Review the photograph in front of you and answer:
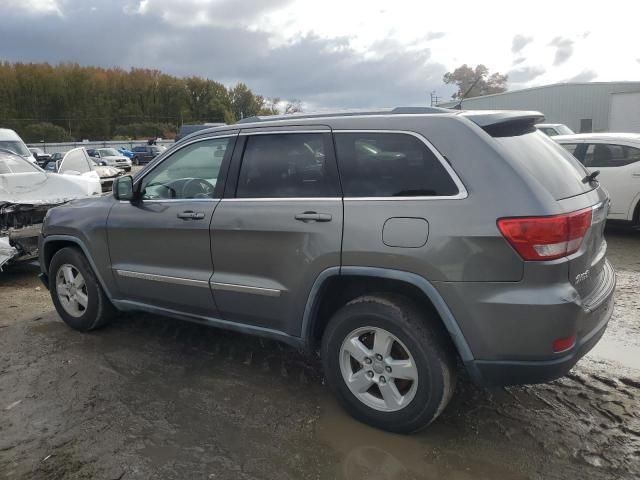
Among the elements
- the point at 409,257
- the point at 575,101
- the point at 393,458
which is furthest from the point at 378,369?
the point at 575,101

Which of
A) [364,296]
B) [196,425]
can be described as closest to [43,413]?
[196,425]

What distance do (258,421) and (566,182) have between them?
7.58 feet

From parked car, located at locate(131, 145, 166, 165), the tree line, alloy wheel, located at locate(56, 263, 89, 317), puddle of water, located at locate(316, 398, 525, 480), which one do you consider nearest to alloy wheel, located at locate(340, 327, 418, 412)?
puddle of water, located at locate(316, 398, 525, 480)

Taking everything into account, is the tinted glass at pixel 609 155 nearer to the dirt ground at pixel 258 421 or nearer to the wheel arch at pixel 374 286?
the dirt ground at pixel 258 421

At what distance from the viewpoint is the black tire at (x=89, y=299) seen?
4512mm

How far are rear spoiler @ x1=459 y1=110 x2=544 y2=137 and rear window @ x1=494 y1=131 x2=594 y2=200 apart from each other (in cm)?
4

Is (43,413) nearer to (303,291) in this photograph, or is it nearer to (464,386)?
(303,291)

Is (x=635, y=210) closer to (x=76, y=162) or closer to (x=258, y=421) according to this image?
(x=258, y=421)

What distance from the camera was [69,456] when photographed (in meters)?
2.89

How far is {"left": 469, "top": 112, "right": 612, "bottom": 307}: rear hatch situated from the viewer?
8.87 feet

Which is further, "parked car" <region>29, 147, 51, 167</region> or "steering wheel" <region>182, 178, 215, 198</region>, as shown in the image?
"parked car" <region>29, 147, 51, 167</region>

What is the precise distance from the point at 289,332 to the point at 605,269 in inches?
80.3

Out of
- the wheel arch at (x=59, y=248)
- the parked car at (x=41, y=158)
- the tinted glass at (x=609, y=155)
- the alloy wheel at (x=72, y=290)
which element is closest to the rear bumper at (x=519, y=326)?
the wheel arch at (x=59, y=248)

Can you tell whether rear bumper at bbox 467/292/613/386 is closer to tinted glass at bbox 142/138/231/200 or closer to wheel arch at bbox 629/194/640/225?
tinted glass at bbox 142/138/231/200
